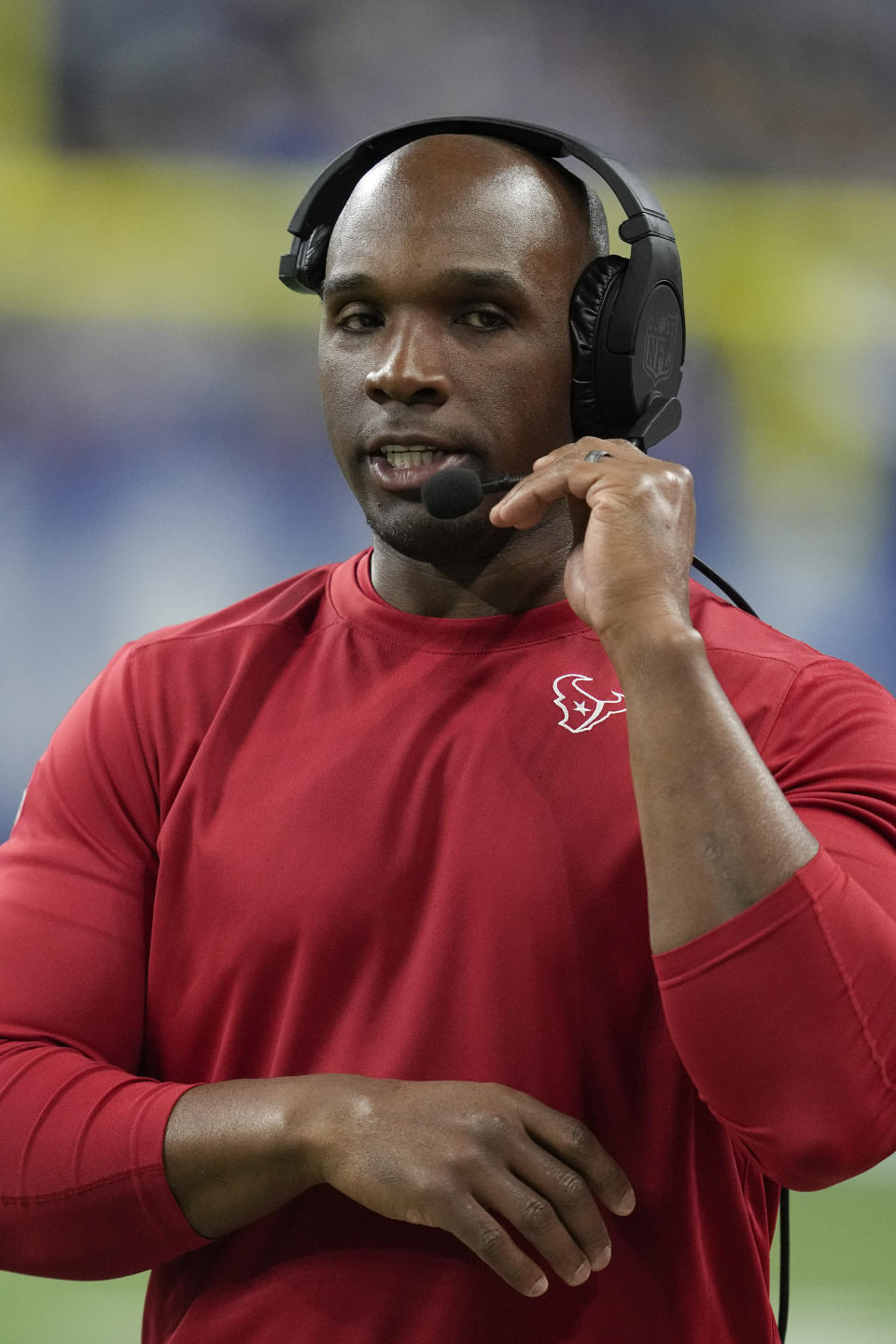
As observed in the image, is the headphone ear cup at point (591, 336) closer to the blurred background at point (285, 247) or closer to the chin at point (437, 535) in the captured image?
the chin at point (437, 535)

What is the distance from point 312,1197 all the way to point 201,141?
1631 millimetres

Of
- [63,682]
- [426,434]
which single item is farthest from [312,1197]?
[63,682]

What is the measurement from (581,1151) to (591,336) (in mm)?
604

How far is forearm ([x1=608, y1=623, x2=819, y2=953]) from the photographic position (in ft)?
2.93

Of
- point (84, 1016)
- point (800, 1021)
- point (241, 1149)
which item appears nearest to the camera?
point (800, 1021)

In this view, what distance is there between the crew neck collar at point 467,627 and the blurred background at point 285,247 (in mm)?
994

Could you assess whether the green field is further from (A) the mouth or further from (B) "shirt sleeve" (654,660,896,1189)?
(A) the mouth

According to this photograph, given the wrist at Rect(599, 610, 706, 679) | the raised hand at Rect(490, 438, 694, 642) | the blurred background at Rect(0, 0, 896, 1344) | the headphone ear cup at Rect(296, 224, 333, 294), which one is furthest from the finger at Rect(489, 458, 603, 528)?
the blurred background at Rect(0, 0, 896, 1344)

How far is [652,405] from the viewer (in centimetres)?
121

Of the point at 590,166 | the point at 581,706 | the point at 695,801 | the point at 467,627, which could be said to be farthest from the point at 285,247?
the point at 695,801

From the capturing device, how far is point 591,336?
3.88 feet

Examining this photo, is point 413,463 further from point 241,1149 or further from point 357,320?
point 241,1149

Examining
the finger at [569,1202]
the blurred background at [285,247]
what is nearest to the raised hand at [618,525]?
the finger at [569,1202]

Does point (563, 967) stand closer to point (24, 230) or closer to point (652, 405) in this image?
point (652, 405)
